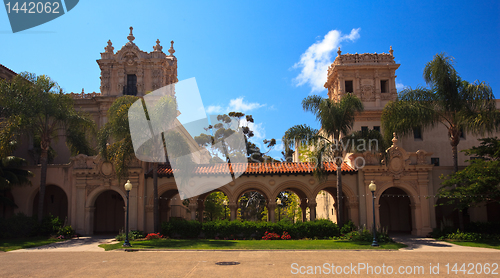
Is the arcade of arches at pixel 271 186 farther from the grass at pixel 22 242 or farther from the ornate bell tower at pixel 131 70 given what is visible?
the ornate bell tower at pixel 131 70

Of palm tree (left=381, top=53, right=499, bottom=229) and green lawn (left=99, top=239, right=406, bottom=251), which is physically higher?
palm tree (left=381, top=53, right=499, bottom=229)

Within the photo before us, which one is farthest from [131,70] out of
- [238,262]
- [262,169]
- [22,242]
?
[238,262]

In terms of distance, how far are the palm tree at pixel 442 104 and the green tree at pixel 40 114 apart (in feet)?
70.9

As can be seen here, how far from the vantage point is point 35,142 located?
Result: 107 feet

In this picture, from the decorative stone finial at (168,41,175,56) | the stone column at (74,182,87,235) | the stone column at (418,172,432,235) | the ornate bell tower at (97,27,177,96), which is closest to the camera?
the stone column at (418,172,432,235)

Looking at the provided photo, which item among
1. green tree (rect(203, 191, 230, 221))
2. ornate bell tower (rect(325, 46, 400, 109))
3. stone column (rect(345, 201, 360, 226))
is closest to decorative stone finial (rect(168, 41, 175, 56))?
green tree (rect(203, 191, 230, 221))

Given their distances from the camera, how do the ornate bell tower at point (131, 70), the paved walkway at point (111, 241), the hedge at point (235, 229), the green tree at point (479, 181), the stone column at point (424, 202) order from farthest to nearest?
the ornate bell tower at point (131, 70), the stone column at point (424, 202), the hedge at point (235, 229), the green tree at point (479, 181), the paved walkway at point (111, 241)

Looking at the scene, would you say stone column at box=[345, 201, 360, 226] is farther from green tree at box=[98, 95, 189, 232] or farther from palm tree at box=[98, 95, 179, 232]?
palm tree at box=[98, 95, 179, 232]

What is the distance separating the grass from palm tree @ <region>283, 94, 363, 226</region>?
16.0 metres

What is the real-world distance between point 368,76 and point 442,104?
13955 millimetres

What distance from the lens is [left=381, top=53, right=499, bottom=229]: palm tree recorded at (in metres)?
24.4

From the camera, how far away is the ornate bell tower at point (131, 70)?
1631 inches

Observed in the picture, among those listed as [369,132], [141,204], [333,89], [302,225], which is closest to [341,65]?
[333,89]

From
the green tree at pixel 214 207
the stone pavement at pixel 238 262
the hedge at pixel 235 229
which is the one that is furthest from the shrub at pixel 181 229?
the green tree at pixel 214 207
